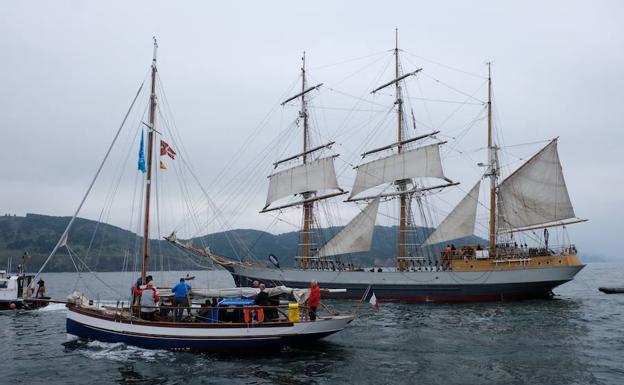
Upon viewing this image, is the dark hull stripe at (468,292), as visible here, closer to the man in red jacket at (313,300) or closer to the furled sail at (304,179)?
the furled sail at (304,179)

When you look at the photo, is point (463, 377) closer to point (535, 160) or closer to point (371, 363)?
point (371, 363)

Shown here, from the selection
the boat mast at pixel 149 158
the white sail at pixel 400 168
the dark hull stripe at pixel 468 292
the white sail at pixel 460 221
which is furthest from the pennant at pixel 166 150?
the white sail at pixel 400 168

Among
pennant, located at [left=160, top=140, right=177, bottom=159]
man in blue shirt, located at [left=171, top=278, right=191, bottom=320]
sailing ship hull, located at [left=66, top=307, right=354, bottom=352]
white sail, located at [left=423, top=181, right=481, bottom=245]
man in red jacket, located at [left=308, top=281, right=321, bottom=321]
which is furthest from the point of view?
white sail, located at [left=423, top=181, right=481, bottom=245]

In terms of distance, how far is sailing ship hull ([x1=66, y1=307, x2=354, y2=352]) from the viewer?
60.4ft

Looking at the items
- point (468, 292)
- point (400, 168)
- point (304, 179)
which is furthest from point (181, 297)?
point (400, 168)

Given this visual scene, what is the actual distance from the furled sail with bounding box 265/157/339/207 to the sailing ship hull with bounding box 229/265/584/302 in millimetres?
11611

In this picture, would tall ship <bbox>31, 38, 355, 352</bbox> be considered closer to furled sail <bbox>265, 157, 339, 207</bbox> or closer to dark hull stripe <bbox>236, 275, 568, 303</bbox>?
dark hull stripe <bbox>236, 275, 568, 303</bbox>

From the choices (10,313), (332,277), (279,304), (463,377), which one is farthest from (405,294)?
(10,313)

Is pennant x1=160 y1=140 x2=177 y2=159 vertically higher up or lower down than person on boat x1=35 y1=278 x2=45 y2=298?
higher up

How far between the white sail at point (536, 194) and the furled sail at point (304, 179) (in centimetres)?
1697

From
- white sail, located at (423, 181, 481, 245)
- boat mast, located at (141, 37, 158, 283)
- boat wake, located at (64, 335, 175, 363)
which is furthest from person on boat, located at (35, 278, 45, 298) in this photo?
white sail, located at (423, 181, 481, 245)

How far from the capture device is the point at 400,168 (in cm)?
4772

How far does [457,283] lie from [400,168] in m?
13.6

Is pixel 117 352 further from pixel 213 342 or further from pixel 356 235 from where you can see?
pixel 356 235
